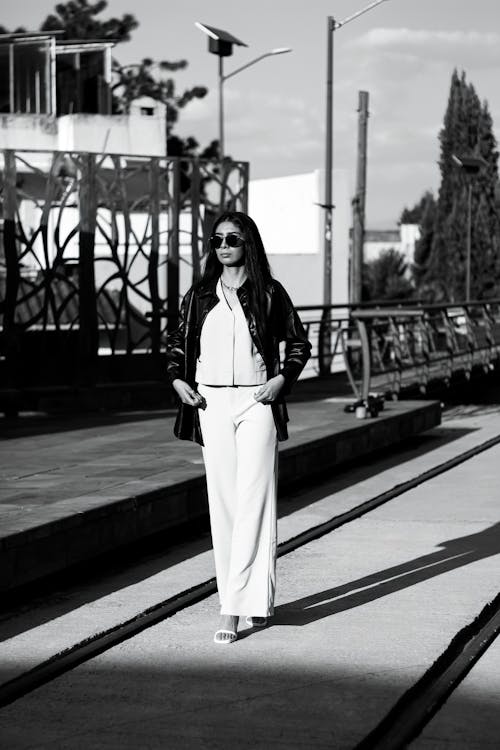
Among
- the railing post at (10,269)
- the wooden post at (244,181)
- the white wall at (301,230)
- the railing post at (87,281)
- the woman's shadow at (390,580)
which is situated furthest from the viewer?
the white wall at (301,230)

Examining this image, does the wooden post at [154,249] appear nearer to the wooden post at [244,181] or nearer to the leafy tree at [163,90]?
the wooden post at [244,181]

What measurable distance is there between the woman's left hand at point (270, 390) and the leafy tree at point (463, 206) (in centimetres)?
6176

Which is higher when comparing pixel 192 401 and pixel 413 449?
pixel 192 401

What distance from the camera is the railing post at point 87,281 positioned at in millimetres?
16438

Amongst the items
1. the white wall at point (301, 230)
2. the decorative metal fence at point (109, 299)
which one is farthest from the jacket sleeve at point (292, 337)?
the white wall at point (301, 230)

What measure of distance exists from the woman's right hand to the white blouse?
0.20 feet

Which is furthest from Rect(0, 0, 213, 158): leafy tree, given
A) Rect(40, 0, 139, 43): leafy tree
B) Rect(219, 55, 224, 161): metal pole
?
Rect(219, 55, 224, 161): metal pole

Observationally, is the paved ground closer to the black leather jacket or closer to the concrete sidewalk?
the concrete sidewalk

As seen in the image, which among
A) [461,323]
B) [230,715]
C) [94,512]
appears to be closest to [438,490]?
[94,512]

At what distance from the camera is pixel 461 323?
22203 millimetres

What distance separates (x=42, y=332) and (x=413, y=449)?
426 cm

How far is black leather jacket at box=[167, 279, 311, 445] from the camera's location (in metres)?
6.12

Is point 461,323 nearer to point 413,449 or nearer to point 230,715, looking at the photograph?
point 413,449

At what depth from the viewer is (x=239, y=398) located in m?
6.11
